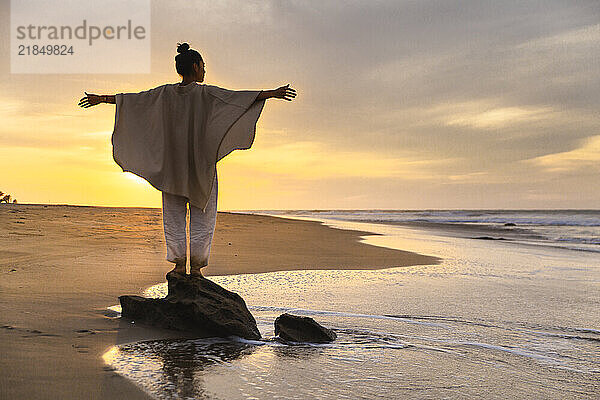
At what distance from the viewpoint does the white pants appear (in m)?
4.12

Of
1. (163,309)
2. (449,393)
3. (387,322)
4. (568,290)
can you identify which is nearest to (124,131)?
(163,309)

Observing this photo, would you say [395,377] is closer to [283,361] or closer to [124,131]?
[283,361]

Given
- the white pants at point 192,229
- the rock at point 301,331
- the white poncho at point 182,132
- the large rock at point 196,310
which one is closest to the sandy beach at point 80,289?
the large rock at point 196,310

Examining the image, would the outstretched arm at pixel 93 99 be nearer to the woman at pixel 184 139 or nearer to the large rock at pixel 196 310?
the woman at pixel 184 139

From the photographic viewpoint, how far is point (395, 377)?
2.87 metres

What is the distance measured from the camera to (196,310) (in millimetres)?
3758

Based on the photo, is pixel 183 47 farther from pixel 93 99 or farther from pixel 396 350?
pixel 396 350

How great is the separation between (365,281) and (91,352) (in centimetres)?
435

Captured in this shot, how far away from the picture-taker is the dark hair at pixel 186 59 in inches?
166

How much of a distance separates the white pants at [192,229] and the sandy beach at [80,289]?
64 cm

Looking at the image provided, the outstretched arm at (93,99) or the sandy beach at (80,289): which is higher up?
the outstretched arm at (93,99)

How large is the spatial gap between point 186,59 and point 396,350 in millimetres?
2650

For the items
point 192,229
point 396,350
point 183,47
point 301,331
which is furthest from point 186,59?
point 396,350

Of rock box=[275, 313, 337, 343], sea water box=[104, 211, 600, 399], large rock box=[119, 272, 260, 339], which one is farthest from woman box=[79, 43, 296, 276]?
sea water box=[104, 211, 600, 399]
